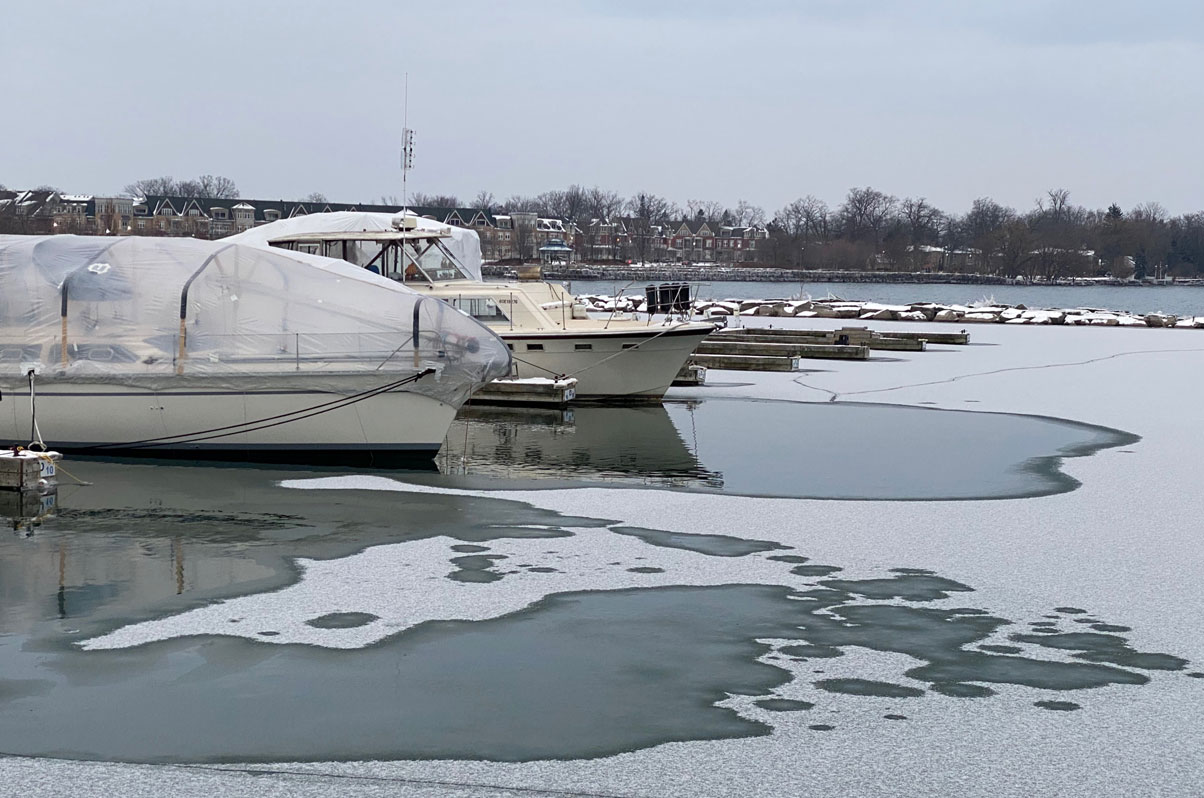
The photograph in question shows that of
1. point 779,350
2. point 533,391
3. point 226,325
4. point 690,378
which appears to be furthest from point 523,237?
point 226,325

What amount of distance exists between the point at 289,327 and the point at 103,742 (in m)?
9.09

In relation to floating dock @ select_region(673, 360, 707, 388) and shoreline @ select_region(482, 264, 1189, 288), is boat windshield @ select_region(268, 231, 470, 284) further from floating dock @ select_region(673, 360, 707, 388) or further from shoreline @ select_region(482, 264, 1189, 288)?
shoreline @ select_region(482, 264, 1189, 288)

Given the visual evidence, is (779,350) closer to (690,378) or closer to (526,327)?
(690,378)

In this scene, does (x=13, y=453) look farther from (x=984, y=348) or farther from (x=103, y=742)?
(x=984, y=348)

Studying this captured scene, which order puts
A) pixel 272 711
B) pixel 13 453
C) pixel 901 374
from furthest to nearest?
pixel 901 374 → pixel 13 453 → pixel 272 711

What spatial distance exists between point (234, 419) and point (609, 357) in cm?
915

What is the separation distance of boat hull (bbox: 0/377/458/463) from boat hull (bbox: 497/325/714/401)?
767cm

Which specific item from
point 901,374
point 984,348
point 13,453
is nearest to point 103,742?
point 13,453

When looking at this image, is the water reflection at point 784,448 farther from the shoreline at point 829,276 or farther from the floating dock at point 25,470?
the shoreline at point 829,276

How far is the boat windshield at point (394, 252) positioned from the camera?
22094 millimetres

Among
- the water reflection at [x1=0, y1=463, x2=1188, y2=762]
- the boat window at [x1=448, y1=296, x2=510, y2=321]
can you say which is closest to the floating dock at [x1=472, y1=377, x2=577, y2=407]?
the boat window at [x1=448, y1=296, x2=510, y2=321]

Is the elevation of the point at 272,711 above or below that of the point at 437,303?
below

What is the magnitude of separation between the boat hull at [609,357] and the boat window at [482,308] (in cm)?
42

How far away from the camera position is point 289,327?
14570 mm
